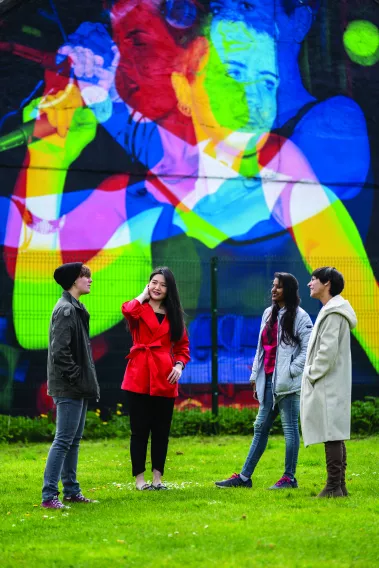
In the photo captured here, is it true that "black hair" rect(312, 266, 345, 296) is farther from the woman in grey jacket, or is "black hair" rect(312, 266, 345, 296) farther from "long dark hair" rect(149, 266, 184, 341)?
"long dark hair" rect(149, 266, 184, 341)

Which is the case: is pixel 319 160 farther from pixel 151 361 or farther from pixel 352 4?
pixel 151 361

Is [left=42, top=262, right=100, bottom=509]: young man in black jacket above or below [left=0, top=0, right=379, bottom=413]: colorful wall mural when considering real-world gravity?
below

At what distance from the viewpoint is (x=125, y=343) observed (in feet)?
52.1

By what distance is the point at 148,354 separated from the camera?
9.24m

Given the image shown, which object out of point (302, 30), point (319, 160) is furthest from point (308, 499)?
point (302, 30)

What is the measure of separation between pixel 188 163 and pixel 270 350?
7.68m

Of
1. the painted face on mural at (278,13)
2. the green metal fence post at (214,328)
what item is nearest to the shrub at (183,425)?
the green metal fence post at (214,328)

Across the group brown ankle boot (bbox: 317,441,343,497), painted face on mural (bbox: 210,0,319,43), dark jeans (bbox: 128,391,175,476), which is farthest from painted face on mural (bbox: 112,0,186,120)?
brown ankle boot (bbox: 317,441,343,497)

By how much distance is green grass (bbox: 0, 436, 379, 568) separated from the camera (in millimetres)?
6289

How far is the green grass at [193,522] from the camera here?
629cm

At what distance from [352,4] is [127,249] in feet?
19.3

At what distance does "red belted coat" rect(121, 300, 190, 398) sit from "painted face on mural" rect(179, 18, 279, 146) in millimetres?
7881

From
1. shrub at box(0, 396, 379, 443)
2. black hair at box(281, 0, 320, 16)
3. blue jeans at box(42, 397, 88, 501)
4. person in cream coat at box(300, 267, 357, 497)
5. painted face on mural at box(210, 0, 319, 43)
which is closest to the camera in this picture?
blue jeans at box(42, 397, 88, 501)

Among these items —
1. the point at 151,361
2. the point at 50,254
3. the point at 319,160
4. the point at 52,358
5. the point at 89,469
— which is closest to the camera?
the point at 52,358
